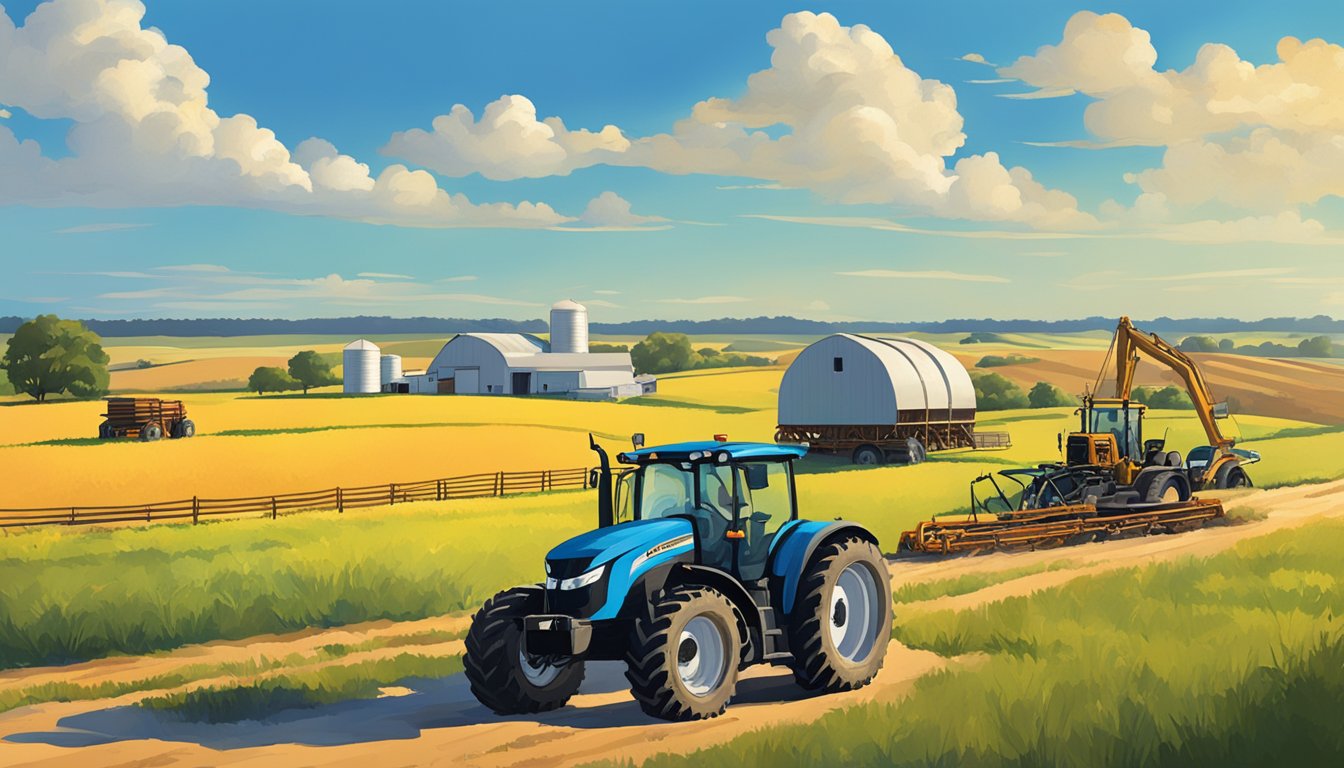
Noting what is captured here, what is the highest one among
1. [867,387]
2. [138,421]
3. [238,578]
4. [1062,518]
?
[867,387]

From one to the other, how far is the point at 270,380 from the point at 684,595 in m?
132

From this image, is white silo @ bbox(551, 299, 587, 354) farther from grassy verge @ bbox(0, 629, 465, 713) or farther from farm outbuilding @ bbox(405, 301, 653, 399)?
grassy verge @ bbox(0, 629, 465, 713)

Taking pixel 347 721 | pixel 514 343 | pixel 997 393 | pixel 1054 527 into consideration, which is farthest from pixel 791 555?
pixel 514 343

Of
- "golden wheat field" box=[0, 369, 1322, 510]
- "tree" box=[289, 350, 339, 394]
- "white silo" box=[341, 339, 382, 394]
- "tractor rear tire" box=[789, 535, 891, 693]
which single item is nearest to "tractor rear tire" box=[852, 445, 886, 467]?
"golden wheat field" box=[0, 369, 1322, 510]

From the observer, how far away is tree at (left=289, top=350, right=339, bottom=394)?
5413 inches

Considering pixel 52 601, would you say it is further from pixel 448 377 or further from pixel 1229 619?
pixel 448 377

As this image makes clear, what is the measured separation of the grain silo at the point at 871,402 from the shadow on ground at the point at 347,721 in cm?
4648

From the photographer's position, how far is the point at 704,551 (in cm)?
1345

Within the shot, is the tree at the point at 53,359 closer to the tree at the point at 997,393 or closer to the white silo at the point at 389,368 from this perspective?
the white silo at the point at 389,368

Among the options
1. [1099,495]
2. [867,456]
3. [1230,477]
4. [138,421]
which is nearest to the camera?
[1099,495]

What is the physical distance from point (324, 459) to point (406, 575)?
117 ft

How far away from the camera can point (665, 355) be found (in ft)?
501

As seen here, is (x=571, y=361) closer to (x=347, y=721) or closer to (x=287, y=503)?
(x=287, y=503)

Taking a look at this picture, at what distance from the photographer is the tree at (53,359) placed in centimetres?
10150
